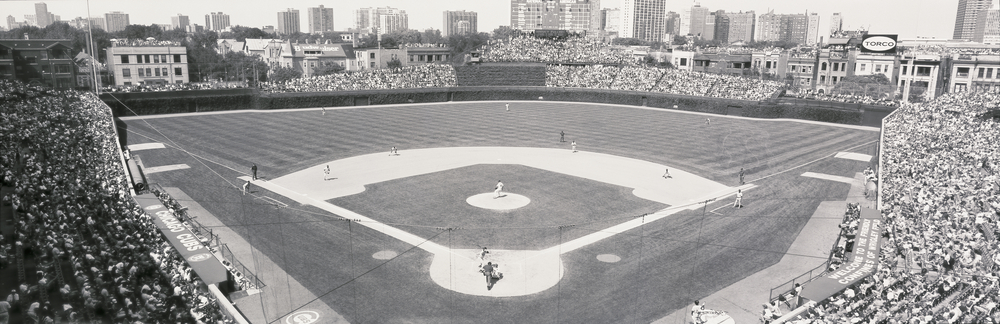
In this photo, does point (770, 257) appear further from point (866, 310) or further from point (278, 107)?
point (278, 107)

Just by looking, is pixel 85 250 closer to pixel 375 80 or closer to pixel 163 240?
pixel 163 240

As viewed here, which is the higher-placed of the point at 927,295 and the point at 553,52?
the point at 553,52

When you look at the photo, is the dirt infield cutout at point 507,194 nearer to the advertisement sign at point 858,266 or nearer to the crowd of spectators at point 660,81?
the advertisement sign at point 858,266

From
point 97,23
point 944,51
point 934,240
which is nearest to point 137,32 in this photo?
point 97,23

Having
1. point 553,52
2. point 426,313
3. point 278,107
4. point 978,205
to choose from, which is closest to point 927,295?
point 978,205

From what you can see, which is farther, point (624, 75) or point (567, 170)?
point (624, 75)

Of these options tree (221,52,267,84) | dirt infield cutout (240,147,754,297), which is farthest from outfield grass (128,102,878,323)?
tree (221,52,267,84)
